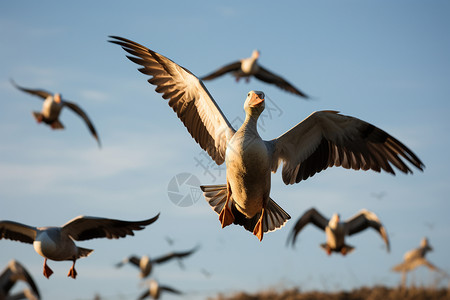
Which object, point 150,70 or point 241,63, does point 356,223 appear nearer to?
point 241,63

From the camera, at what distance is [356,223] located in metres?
16.0

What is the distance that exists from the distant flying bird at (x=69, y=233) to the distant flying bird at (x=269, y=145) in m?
1.97

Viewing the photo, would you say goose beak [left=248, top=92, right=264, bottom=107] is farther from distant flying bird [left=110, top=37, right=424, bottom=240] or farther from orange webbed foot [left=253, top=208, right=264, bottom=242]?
orange webbed foot [left=253, top=208, right=264, bottom=242]

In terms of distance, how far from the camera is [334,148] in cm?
679

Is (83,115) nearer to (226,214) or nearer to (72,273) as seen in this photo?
(72,273)

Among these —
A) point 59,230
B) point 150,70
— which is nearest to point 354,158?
point 150,70

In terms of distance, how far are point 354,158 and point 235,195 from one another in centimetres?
146

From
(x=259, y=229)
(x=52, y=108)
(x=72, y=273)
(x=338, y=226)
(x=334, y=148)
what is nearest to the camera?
(x=259, y=229)

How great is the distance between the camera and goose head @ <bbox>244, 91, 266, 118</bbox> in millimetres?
6012

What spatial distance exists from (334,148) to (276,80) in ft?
44.2

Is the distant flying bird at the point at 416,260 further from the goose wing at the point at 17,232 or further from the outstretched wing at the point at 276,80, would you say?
the goose wing at the point at 17,232

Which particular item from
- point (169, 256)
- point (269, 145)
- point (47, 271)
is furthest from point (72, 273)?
point (169, 256)

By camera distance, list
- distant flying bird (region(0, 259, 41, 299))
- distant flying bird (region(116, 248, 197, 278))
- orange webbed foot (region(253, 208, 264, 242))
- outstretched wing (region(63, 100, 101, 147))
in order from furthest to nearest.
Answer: distant flying bird (region(116, 248, 197, 278))
outstretched wing (region(63, 100, 101, 147))
distant flying bird (region(0, 259, 41, 299))
orange webbed foot (region(253, 208, 264, 242))

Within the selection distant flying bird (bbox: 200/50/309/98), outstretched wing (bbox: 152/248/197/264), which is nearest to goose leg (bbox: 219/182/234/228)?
Answer: distant flying bird (bbox: 200/50/309/98)
